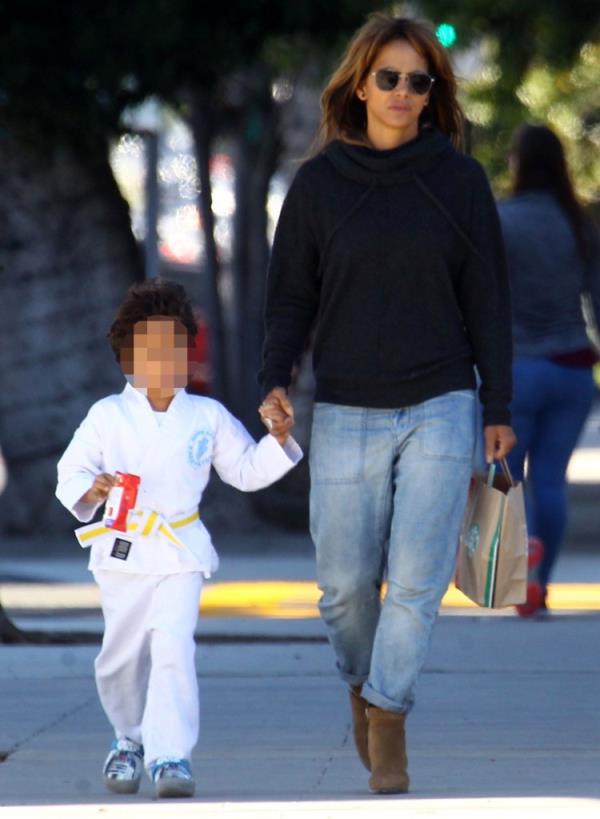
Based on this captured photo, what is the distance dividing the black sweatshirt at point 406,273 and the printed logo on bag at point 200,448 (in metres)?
0.24

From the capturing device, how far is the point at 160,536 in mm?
5156

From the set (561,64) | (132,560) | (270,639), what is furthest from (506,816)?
(561,64)

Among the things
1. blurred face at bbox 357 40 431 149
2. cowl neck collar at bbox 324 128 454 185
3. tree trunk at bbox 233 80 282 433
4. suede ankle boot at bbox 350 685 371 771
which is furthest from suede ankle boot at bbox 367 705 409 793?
tree trunk at bbox 233 80 282 433

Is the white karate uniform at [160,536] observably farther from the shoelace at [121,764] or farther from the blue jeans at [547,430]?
the blue jeans at [547,430]

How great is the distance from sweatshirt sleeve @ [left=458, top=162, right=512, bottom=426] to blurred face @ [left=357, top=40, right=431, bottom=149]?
0.71 feet

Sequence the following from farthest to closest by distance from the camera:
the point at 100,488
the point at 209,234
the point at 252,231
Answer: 1. the point at 252,231
2. the point at 209,234
3. the point at 100,488

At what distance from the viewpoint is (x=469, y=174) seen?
5.25 meters

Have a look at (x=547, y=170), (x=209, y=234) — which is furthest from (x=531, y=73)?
(x=547, y=170)

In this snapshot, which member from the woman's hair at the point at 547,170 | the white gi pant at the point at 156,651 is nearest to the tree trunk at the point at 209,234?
the woman's hair at the point at 547,170

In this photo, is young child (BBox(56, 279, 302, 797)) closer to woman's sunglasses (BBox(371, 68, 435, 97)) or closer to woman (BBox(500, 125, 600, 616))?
woman's sunglasses (BBox(371, 68, 435, 97))

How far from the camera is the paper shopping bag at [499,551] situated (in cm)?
522

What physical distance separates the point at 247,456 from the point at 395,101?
976 millimetres

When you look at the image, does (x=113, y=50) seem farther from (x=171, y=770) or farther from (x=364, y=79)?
(x=171, y=770)

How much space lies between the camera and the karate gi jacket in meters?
5.15
